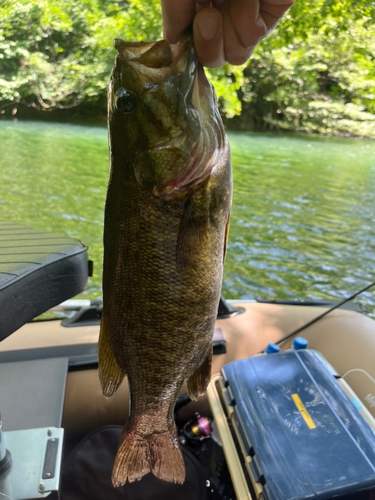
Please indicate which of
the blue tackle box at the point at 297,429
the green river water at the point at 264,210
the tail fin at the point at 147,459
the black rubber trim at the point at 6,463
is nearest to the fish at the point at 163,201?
the tail fin at the point at 147,459

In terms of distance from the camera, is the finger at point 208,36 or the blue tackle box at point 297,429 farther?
the blue tackle box at point 297,429

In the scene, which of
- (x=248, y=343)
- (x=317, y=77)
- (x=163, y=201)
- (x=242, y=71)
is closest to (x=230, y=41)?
(x=163, y=201)

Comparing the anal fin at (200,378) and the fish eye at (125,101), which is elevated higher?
the fish eye at (125,101)

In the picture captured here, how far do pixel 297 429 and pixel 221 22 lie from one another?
1.86m

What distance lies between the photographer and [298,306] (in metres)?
3.52

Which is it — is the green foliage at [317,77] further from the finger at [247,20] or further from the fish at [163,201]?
the fish at [163,201]

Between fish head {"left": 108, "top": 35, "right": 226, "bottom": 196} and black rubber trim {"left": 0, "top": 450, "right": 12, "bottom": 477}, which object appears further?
black rubber trim {"left": 0, "top": 450, "right": 12, "bottom": 477}

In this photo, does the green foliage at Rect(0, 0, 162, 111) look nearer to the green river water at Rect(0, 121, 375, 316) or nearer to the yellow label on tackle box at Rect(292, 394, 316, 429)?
the green river water at Rect(0, 121, 375, 316)

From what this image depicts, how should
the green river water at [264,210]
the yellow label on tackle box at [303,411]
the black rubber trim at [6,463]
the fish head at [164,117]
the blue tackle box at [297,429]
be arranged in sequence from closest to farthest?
the fish head at [164,117]
the black rubber trim at [6,463]
the blue tackle box at [297,429]
the yellow label on tackle box at [303,411]
the green river water at [264,210]

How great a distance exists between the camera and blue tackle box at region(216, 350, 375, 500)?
67.6 inches

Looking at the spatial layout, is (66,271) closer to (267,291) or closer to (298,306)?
(298,306)

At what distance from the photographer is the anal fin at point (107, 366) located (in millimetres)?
1316

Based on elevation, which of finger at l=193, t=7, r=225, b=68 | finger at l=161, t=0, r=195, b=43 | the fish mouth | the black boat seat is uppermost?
finger at l=161, t=0, r=195, b=43

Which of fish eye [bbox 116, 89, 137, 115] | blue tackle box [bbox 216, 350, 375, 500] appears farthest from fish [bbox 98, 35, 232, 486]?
blue tackle box [bbox 216, 350, 375, 500]
